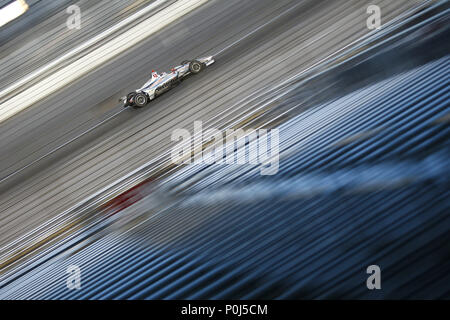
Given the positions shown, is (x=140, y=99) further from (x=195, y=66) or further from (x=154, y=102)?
(x=195, y=66)

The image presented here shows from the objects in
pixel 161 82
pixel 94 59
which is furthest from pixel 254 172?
pixel 94 59

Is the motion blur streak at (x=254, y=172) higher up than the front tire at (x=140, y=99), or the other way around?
the front tire at (x=140, y=99)

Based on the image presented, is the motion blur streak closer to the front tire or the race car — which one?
the race car

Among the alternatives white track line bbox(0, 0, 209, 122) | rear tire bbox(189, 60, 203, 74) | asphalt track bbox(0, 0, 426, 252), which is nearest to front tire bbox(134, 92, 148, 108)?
asphalt track bbox(0, 0, 426, 252)

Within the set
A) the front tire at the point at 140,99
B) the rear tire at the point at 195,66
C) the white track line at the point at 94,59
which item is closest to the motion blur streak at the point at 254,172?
the rear tire at the point at 195,66

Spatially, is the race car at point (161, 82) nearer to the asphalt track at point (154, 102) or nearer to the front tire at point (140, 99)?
the front tire at point (140, 99)

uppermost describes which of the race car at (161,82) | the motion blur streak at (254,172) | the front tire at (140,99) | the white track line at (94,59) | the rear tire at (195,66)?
the white track line at (94,59)
